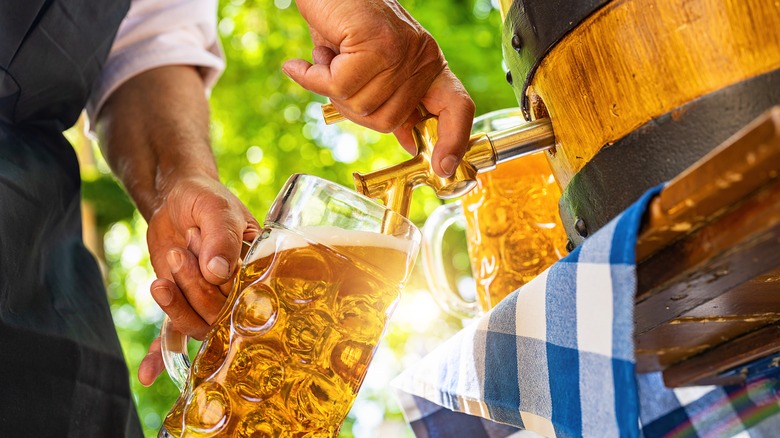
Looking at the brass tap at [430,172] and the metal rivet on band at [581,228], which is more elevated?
the metal rivet on band at [581,228]

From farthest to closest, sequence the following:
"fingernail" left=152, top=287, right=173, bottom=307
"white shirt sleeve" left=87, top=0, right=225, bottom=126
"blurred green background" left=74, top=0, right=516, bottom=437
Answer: "blurred green background" left=74, top=0, right=516, bottom=437 → "white shirt sleeve" left=87, top=0, right=225, bottom=126 → "fingernail" left=152, top=287, right=173, bottom=307

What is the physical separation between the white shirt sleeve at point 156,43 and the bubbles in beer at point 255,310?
2.30 feet

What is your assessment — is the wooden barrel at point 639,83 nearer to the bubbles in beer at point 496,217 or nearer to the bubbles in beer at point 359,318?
the bubbles in beer at point 359,318

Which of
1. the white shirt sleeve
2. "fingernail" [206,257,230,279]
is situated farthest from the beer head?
the white shirt sleeve

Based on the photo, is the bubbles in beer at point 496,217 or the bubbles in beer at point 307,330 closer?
the bubbles in beer at point 307,330

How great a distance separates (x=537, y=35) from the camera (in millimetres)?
604

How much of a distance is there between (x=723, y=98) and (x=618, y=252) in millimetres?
134

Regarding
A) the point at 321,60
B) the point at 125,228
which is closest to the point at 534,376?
the point at 321,60

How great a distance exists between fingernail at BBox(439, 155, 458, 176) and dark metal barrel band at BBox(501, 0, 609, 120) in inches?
3.6

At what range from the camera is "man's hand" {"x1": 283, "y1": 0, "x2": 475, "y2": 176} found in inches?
24.9

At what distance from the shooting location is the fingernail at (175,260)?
0.79m

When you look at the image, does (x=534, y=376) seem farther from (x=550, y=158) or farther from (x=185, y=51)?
(x=185, y=51)

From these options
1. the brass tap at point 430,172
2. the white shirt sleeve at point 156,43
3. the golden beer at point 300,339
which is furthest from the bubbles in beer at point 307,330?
the white shirt sleeve at point 156,43

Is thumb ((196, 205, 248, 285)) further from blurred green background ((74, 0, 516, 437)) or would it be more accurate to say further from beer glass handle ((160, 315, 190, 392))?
blurred green background ((74, 0, 516, 437))
